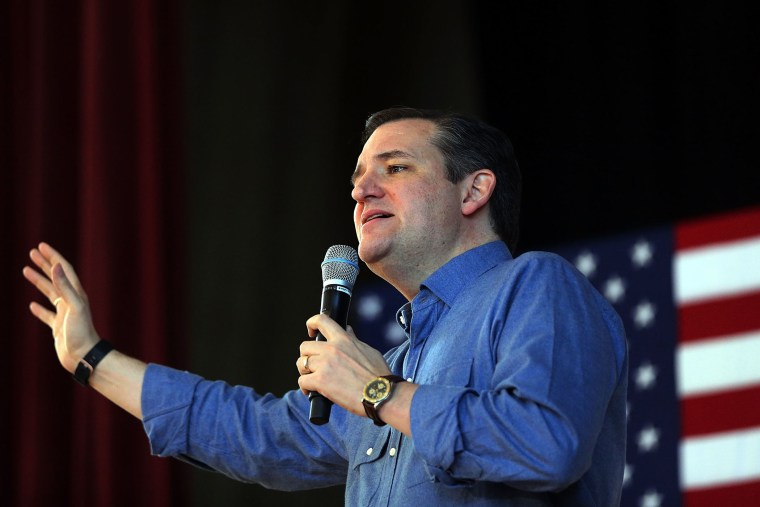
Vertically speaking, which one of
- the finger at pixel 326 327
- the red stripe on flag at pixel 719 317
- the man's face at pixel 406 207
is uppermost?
the man's face at pixel 406 207

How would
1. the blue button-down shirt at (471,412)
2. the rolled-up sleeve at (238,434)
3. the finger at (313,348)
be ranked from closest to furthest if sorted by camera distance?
the blue button-down shirt at (471,412) → the finger at (313,348) → the rolled-up sleeve at (238,434)

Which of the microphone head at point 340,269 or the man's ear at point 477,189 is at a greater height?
the man's ear at point 477,189

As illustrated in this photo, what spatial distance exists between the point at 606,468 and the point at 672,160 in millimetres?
1884

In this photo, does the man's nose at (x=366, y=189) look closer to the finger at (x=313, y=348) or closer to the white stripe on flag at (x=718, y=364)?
the finger at (x=313, y=348)

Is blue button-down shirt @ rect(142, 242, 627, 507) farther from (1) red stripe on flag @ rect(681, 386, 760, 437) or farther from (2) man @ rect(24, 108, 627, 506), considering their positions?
(1) red stripe on flag @ rect(681, 386, 760, 437)

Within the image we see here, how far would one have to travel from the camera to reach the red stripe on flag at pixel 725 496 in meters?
3.17

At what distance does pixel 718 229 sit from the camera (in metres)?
3.37

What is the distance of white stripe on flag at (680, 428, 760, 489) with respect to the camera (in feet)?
10.4

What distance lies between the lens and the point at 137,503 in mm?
3674

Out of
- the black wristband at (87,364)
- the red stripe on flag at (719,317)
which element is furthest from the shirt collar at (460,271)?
the red stripe on flag at (719,317)

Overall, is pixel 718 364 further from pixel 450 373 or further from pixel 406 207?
pixel 450 373

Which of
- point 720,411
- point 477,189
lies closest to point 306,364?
point 477,189

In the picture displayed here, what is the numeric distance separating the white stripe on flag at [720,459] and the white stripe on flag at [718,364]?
5.8 inches

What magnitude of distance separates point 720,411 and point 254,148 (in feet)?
7.16
